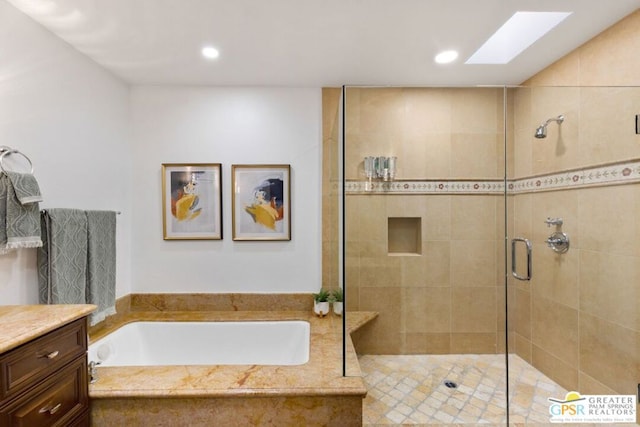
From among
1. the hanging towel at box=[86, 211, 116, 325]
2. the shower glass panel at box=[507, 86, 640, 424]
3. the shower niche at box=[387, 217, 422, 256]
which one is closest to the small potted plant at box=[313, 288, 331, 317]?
the shower niche at box=[387, 217, 422, 256]

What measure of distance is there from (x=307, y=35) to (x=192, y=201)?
157cm

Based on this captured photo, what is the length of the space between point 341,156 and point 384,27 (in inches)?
30.5

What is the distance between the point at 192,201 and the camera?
8.80ft

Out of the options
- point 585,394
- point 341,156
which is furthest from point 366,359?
point 341,156

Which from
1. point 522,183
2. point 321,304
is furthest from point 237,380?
point 522,183

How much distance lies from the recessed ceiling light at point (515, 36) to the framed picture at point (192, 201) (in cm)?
214

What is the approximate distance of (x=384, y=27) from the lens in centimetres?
183

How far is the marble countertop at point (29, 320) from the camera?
1173mm

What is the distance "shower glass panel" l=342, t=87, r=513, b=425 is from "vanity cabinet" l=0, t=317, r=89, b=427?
57.1 inches

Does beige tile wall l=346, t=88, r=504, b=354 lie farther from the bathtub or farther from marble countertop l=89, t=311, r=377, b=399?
the bathtub

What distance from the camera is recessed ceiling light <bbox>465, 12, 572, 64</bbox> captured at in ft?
6.00

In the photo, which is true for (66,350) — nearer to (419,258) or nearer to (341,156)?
(341,156)

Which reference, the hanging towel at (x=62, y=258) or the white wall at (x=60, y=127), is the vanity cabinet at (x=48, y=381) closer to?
the hanging towel at (x=62, y=258)

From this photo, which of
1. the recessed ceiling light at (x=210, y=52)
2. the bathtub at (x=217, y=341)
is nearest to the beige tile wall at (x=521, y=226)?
the bathtub at (x=217, y=341)
